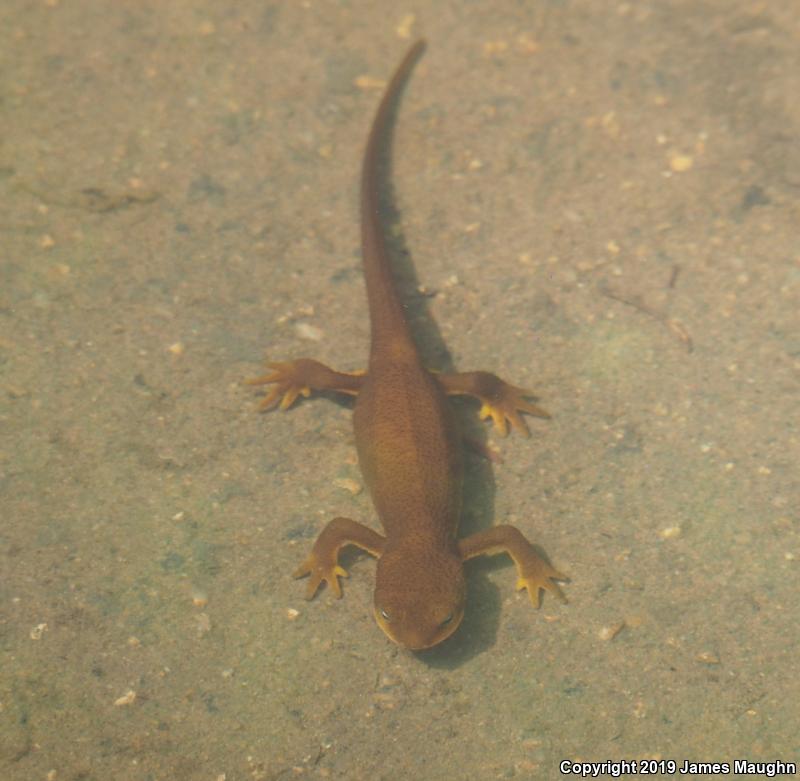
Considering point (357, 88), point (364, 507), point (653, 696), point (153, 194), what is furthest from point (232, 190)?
point (653, 696)

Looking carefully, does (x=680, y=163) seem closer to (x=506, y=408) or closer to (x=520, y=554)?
(x=506, y=408)

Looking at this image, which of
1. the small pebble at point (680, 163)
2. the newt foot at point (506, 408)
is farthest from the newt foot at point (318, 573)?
the small pebble at point (680, 163)

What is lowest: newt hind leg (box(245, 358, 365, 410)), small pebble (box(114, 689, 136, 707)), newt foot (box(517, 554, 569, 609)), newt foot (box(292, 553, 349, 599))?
small pebble (box(114, 689, 136, 707))

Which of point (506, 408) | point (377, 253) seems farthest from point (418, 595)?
point (377, 253)

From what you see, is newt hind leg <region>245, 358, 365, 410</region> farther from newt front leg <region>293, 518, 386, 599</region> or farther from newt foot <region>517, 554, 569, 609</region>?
newt foot <region>517, 554, 569, 609</region>

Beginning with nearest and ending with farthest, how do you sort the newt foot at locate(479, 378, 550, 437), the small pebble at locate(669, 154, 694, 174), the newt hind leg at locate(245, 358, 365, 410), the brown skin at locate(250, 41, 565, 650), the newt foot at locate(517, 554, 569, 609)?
1. the brown skin at locate(250, 41, 565, 650)
2. the newt foot at locate(517, 554, 569, 609)
3. the newt foot at locate(479, 378, 550, 437)
4. the newt hind leg at locate(245, 358, 365, 410)
5. the small pebble at locate(669, 154, 694, 174)

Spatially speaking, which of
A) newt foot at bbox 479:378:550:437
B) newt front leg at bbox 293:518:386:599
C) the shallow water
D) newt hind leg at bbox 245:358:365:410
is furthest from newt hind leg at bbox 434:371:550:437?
newt front leg at bbox 293:518:386:599

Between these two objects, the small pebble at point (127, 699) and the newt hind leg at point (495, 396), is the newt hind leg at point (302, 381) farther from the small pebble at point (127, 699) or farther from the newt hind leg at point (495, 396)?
the small pebble at point (127, 699)
